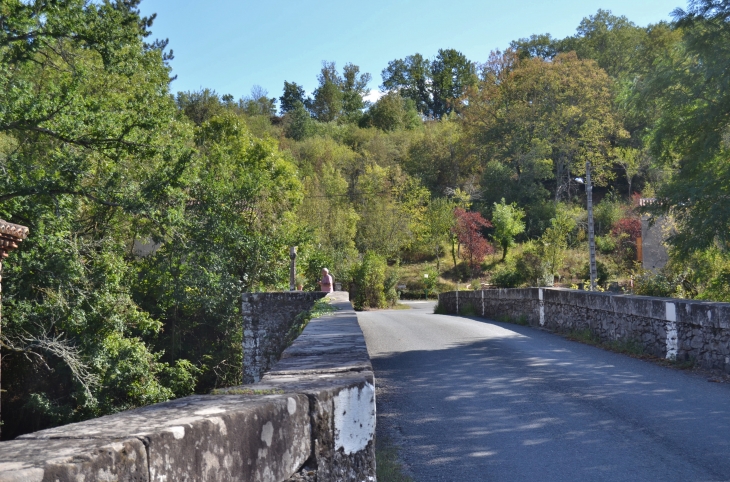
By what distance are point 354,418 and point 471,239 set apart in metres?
51.7

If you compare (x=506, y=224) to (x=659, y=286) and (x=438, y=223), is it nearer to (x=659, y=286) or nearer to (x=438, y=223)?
(x=438, y=223)

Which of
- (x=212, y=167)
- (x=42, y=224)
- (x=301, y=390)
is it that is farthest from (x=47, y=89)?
(x=301, y=390)

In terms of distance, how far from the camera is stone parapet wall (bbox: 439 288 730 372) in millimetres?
9391

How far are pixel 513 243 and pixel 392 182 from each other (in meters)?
13.2

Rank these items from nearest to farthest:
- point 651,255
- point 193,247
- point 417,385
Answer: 1. point 417,385
2. point 193,247
3. point 651,255

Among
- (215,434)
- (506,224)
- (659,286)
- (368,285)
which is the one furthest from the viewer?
(506,224)

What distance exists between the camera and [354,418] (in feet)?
9.76

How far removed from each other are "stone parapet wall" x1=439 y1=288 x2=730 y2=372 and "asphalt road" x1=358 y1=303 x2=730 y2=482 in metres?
0.58

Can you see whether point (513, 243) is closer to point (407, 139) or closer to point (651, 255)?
point (651, 255)

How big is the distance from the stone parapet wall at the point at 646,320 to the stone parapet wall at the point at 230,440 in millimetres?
7364

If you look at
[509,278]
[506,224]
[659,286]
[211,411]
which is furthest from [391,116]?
[211,411]

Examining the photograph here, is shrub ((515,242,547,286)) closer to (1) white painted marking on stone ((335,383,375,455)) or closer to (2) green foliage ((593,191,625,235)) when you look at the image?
(2) green foliage ((593,191,625,235))

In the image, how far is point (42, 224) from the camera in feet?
64.3

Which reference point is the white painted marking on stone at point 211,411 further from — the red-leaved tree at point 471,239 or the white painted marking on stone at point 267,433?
the red-leaved tree at point 471,239
